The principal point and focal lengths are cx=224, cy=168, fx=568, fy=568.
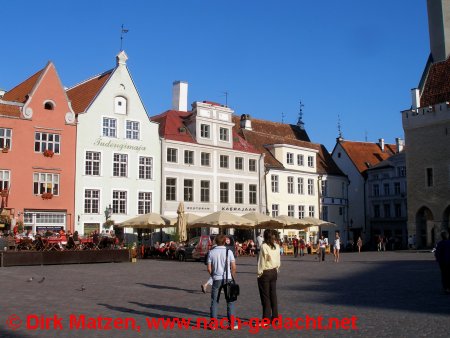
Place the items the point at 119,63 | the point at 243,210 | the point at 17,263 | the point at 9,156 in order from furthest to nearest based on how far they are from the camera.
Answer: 1. the point at 243,210
2. the point at 119,63
3. the point at 9,156
4. the point at 17,263

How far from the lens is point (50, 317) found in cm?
1102

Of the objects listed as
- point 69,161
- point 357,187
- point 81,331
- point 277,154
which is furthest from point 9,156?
point 357,187

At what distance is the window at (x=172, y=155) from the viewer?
42500mm

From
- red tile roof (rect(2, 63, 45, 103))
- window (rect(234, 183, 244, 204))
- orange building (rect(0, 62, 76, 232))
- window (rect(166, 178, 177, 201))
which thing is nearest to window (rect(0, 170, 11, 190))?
orange building (rect(0, 62, 76, 232))

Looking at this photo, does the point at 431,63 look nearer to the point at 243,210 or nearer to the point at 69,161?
the point at 243,210

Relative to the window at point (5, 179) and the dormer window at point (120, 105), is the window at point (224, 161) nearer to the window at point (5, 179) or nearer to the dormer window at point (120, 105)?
the dormer window at point (120, 105)

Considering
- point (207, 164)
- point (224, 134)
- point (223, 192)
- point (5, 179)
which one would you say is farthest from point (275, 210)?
point (5, 179)

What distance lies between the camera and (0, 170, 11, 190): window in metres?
35.0

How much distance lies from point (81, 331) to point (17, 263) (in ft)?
61.1

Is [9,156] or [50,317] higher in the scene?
[9,156]

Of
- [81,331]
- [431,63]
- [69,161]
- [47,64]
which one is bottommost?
[81,331]

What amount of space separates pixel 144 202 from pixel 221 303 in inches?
1095

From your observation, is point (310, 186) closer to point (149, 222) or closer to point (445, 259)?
point (149, 222)

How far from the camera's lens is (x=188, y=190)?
43.3m
